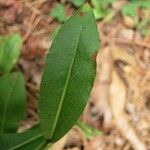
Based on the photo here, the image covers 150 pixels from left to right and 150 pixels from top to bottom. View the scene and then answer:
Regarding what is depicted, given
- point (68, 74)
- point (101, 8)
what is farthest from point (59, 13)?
point (68, 74)

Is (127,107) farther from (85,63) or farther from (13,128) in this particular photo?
(85,63)

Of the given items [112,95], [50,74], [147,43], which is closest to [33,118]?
[112,95]

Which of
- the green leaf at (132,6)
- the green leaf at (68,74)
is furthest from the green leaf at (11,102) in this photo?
the green leaf at (132,6)

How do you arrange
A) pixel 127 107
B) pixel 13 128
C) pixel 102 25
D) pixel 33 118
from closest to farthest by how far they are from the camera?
1. pixel 13 128
2. pixel 33 118
3. pixel 127 107
4. pixel 102 25

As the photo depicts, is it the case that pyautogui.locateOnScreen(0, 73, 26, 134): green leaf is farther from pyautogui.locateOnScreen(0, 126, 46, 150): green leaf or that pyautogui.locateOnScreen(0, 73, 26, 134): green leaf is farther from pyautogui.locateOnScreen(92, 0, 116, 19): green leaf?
pyautogui.locateOnScreen(92, 0, 116, 19): green leaf

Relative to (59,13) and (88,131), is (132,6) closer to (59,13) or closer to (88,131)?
(59,13)

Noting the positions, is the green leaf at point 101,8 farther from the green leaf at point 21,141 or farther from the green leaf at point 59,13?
the green leaf at point 21,141
